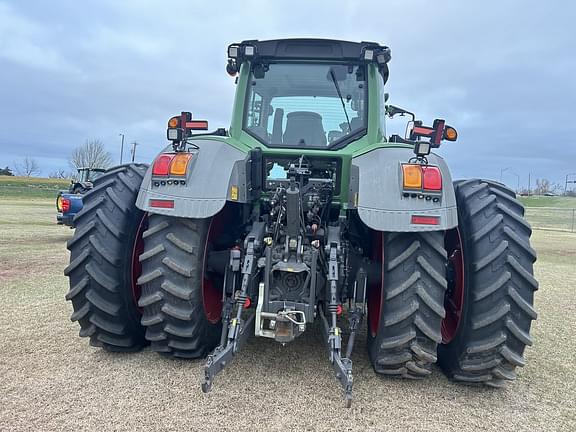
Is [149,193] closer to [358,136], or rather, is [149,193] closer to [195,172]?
[195,172]

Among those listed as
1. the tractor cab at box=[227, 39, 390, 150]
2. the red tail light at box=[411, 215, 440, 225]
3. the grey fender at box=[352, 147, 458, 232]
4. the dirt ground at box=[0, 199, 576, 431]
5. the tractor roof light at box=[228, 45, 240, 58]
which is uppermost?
the tractor roof light at box=[228, 45, 240, 58]

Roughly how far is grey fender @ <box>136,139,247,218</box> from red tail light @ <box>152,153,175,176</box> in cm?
5

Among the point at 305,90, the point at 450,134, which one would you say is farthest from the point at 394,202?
the point at 305,90

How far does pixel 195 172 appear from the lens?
312 centimetres

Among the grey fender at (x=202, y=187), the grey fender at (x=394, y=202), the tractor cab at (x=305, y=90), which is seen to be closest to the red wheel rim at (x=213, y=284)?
the grey fender at (x=202, y=187)

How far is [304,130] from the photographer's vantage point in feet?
12.8

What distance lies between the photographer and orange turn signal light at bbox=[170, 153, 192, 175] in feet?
10.2

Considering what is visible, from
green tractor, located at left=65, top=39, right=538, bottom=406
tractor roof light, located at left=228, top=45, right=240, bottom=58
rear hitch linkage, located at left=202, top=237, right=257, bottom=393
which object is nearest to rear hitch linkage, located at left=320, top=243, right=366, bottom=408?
green tractor, located at left=65, top=39, right=538, bottom=406

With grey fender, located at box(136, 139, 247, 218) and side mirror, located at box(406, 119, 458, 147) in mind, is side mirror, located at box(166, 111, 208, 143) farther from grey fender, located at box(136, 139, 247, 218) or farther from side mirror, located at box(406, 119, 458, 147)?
side mirror, located at box(406, 119, 458, 147)

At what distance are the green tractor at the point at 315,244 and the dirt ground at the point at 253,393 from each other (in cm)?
17

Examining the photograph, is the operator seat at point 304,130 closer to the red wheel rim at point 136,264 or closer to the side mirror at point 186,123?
the side mirror at point 186,123

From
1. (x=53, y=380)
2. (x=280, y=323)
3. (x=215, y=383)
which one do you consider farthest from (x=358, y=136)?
(x=53, y=380)

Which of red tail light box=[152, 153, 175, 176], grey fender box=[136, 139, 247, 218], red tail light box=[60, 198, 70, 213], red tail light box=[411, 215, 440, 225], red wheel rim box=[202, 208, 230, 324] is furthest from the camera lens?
red tail light box=[60, 198, 70, 213]

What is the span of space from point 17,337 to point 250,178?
98.0 inches
